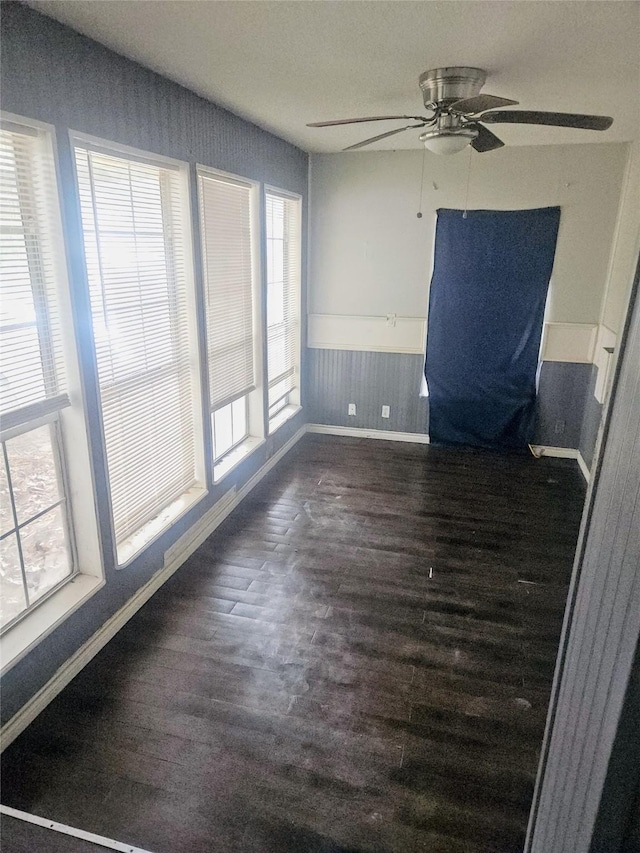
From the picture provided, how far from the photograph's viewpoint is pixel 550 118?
2.29 meters

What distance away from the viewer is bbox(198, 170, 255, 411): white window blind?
3332 mm

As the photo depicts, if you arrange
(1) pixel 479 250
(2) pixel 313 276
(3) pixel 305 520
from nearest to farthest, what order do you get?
(3) pixel 305 520
(1) pixel 479 250
(2) pixel 313 276

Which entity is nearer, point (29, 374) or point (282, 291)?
point (29, 374)

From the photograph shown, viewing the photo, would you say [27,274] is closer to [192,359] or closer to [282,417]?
[192,359]

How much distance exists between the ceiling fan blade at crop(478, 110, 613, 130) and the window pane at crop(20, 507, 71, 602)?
A: 2.60 m

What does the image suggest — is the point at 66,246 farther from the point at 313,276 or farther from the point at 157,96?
the point at 313,276

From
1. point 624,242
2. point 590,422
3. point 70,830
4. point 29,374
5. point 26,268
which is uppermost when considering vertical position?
point 624,242

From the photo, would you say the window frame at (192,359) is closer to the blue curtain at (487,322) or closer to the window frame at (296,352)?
the window frame at (296,352)

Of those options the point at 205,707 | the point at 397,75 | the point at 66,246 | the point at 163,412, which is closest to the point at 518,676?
the point at 205,707

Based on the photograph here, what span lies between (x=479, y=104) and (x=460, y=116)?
12.9 inches

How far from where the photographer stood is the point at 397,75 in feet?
8.42

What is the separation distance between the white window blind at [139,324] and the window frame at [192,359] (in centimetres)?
2

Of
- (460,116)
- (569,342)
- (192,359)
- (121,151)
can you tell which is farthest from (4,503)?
(569,342)

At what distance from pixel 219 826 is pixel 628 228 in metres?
4.52
